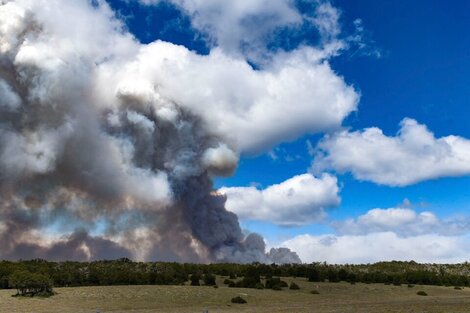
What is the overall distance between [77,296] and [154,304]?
38.8 ft

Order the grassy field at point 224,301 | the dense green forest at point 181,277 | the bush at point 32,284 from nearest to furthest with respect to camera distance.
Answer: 1. the grassy field at point 224,301
2. the bush at point 32,284
3. the dense green forest at point 181,277

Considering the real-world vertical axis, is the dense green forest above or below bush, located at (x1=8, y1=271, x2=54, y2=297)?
above

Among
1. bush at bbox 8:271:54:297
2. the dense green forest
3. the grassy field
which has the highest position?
the dense green forest

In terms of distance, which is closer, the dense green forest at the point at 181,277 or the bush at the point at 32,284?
the bush at the point at 32,284

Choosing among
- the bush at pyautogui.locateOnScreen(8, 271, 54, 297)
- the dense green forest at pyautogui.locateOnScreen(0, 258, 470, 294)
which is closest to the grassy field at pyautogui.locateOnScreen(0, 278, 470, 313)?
the bush at pyautogui.locateOnScreen(8, 271, 54, 297)

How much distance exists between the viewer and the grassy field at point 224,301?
1900 inches

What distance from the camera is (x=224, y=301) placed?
195 feet

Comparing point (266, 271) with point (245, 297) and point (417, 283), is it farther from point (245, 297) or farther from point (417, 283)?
point (245, 297)

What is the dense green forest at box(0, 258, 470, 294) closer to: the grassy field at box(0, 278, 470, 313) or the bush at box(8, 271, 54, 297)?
the bush at box(8, 271, 54, 297)

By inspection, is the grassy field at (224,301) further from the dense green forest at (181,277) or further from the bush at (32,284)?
the dense green forest at (181,277)

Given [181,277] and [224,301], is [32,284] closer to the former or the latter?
[224,301]

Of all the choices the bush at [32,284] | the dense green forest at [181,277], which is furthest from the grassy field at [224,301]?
the dense green forest at [181,277]

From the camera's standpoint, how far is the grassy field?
1900 inches

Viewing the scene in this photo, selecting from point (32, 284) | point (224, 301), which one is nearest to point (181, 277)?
point (224, 301)
